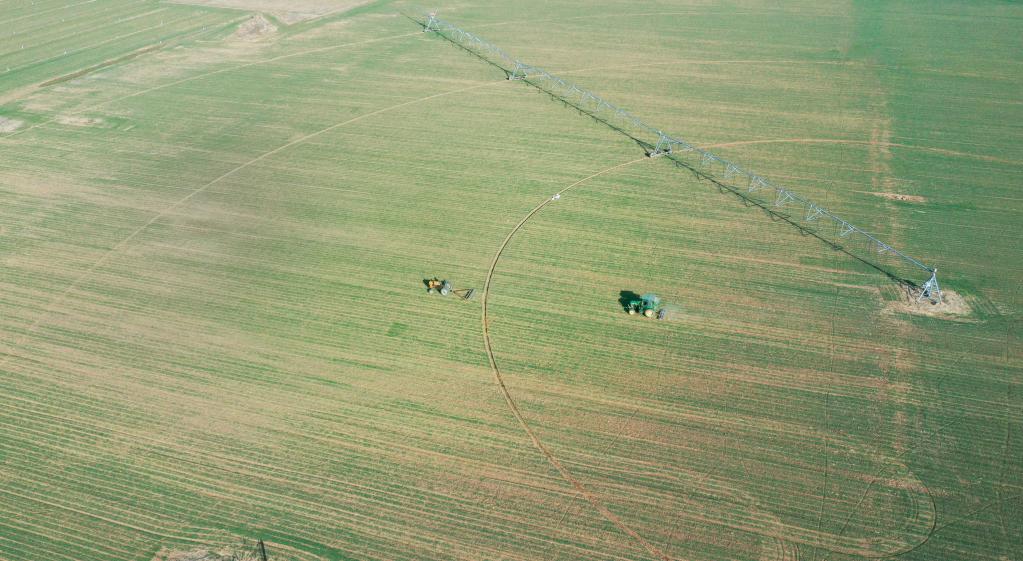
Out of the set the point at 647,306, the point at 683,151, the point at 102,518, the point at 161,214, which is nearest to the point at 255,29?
the point at 161,214

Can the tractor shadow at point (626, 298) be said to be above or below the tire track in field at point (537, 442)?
above

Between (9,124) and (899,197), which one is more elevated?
(9,124)

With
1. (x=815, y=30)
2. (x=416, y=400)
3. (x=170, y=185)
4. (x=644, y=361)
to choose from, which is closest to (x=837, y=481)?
(x=644, y=361)

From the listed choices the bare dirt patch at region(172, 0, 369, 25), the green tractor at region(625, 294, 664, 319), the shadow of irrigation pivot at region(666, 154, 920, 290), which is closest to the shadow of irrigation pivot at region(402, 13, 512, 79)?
the bare dirt patch at region(172, 0, 369, 25)

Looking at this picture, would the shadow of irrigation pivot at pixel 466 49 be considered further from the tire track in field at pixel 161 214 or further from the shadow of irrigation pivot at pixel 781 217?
the shadow of irrigation pivot at pixel 781 217

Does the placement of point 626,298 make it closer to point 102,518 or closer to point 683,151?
point 683,151

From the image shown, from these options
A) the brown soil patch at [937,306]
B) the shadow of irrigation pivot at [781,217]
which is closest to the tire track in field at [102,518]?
the brown soil patch at [937,306]
